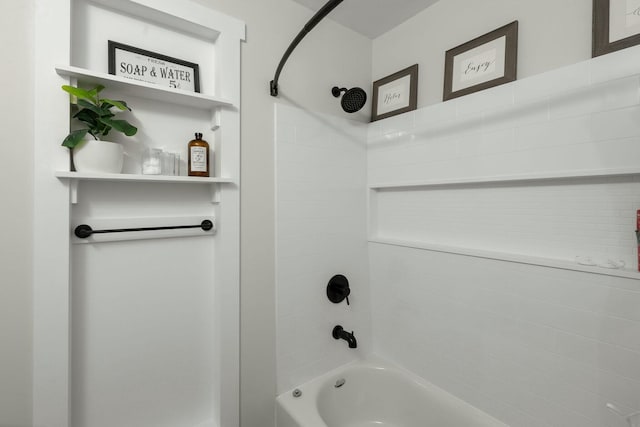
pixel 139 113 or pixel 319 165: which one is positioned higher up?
pixel 139 113

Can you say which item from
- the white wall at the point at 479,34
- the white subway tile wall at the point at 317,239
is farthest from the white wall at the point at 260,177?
the white wall at the point at 479,34

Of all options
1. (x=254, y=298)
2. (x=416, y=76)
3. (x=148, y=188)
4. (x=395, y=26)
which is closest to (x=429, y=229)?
(x=416, y=76)

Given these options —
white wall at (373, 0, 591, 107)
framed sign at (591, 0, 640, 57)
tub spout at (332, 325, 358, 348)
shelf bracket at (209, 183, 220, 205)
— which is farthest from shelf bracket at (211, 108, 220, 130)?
framed sign at (591, 0, 640, 57)

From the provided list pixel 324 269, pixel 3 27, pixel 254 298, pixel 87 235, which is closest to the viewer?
pixel 3 27

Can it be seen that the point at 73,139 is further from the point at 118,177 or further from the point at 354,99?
the point at 354,99

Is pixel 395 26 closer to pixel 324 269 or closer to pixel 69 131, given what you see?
pixel 324 269

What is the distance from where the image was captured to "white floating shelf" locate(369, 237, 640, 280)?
37.1 inches

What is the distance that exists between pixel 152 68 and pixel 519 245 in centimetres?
172

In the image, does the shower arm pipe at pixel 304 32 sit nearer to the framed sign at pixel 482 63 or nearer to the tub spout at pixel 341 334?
the framed sign at pixel 482 63

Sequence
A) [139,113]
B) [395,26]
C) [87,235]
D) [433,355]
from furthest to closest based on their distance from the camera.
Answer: [395,26] < [433,355] < [139,113] < [87,235]

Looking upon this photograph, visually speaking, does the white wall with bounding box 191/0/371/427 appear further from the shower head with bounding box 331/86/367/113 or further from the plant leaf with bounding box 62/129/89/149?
the plant leaf with bounding box 62/129/89/149

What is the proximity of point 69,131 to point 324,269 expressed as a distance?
1.24 metres

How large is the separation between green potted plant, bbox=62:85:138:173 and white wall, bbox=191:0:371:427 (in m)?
0.49

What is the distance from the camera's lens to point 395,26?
1.70 meters
